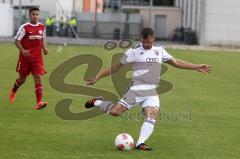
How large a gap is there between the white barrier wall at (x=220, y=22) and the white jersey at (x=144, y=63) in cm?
5061

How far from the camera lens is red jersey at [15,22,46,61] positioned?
15.6 m

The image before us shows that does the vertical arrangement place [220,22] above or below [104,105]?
below

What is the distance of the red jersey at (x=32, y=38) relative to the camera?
51.2 feet

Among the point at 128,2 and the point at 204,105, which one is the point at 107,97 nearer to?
the point at 204,105

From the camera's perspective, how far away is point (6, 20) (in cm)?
6694

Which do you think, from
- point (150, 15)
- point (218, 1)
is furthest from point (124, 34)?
point (218, 1)

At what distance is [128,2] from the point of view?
3396 inches

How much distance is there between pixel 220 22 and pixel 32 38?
157 ft

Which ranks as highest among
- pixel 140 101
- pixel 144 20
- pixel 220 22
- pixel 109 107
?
pixel 140 101

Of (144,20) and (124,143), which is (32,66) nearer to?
(124,143)

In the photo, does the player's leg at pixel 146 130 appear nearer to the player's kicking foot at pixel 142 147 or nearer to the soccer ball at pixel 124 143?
the player's kicking foot at pixel 142 147

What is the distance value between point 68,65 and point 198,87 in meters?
9.50

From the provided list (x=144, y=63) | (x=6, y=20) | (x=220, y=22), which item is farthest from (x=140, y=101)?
(x=6, y=20)

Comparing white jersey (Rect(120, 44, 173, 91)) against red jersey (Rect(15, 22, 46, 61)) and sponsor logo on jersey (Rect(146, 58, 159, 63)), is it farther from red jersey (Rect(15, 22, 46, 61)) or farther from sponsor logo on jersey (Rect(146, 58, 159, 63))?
red jersey (Rect(15, 22, 46, 61))
